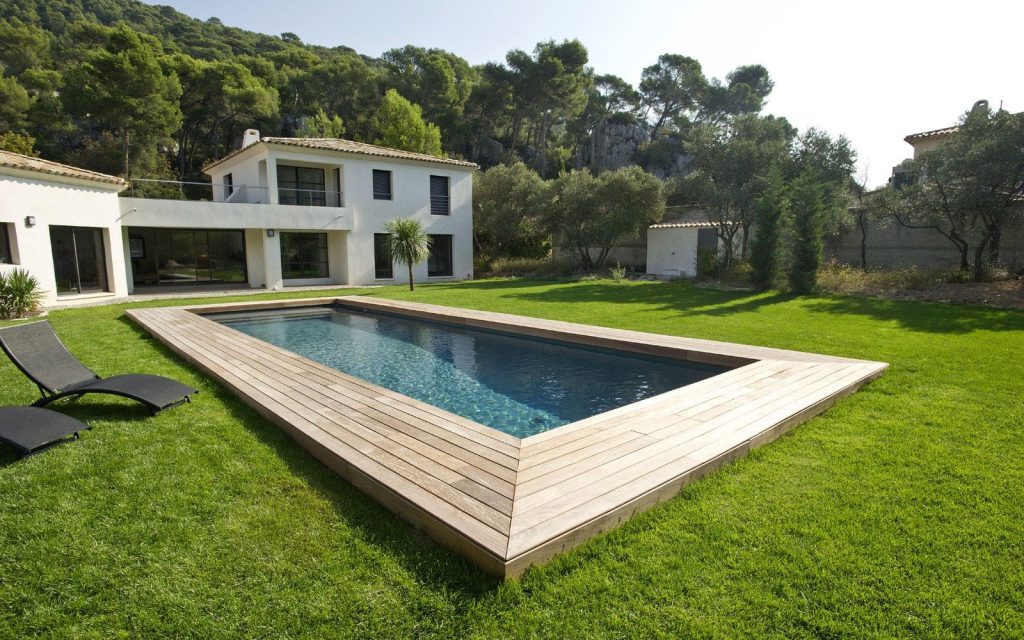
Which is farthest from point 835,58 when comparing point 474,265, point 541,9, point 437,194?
point 474,265

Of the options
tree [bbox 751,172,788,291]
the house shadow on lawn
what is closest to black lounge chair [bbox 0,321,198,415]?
the house shadow on lawn

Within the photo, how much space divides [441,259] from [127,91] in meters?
18.6

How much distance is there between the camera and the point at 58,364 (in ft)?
15.3

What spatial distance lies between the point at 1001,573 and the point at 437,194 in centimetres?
2150

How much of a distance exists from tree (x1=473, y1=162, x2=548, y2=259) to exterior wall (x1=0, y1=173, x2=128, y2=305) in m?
13.9

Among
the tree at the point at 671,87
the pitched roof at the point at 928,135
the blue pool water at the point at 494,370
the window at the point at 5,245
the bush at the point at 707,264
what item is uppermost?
the tree at the point at 671,87

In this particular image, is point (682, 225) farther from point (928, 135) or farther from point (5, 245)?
point (5, 245)

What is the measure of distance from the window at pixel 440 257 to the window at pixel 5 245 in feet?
42.6

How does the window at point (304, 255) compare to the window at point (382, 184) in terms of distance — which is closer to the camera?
the window at point (304, 255)

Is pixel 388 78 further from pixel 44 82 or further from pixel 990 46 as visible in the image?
pixel 990 46

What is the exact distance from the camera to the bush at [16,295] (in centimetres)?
1045

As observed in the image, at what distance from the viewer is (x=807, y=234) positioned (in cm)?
1347

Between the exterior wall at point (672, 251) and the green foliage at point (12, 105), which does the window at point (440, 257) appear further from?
the green foliage at point (12, 105)

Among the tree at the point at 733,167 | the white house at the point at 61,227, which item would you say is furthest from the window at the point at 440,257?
the white house at the point at 61,227
